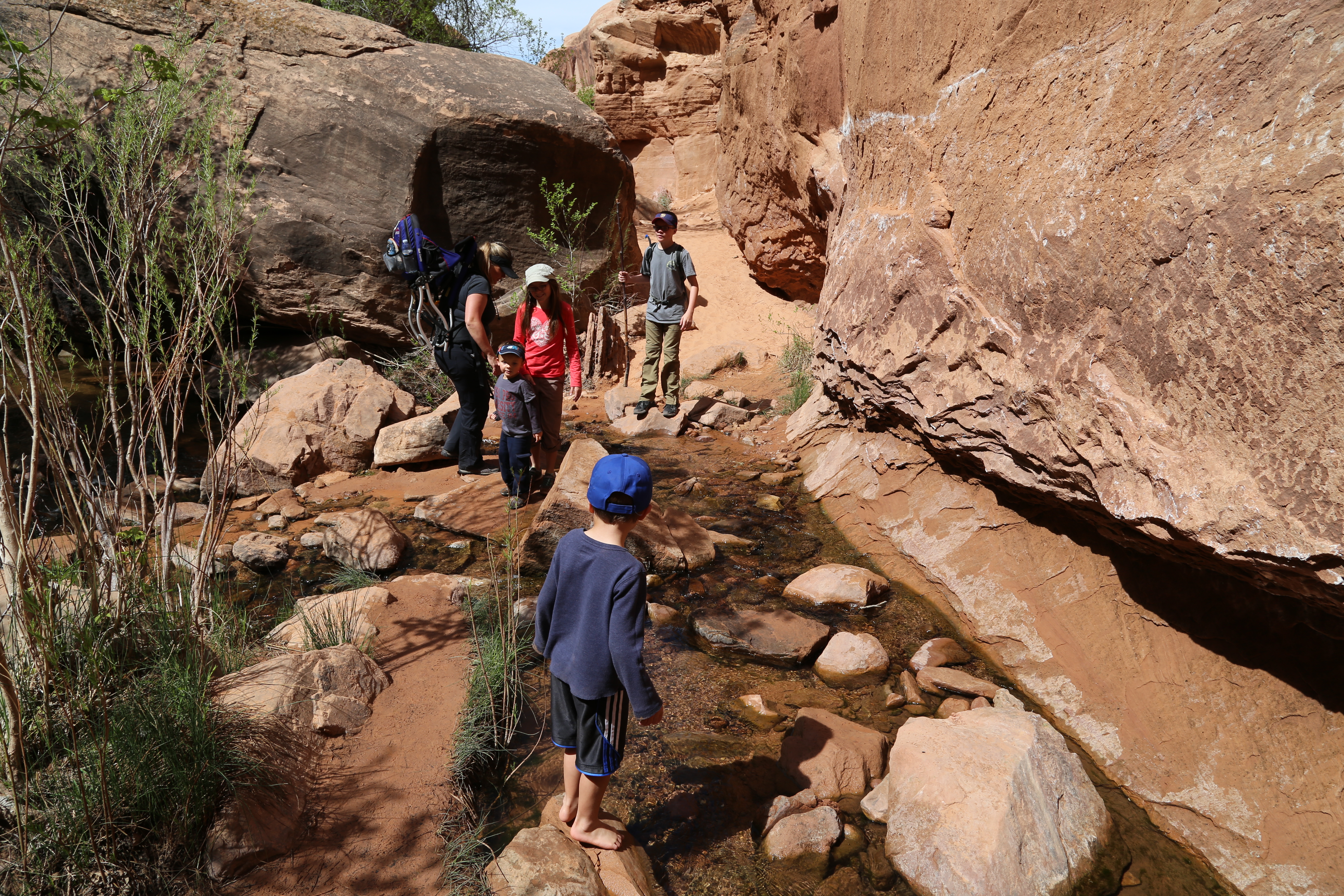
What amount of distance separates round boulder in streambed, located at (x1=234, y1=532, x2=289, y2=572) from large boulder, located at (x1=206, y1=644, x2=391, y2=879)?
61.9 inches

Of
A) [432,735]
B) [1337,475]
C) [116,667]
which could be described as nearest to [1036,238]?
[1337,475]

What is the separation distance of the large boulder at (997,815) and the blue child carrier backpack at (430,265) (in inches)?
151

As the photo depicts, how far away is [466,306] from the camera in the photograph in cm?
481

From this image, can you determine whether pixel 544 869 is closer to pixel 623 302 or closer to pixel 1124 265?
pixel 1124 265

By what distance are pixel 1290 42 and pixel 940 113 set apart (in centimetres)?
213

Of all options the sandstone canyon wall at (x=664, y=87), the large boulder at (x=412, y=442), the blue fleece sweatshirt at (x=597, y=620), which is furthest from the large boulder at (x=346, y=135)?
the sandstone canyon wall at (x=664, y=87)

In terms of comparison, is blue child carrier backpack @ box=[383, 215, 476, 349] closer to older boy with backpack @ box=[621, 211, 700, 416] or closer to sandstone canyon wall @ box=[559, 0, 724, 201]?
→ older boy with backpack @ box=[621, 211, 700, 416]

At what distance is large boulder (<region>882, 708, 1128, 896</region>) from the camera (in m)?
2.24

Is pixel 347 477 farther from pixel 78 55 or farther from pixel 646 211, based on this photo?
pixel 646 211

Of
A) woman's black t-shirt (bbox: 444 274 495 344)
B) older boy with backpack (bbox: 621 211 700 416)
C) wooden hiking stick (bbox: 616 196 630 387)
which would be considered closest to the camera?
woman's black t-shirt (bbox: 444 274 495 344)

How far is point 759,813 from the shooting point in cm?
255

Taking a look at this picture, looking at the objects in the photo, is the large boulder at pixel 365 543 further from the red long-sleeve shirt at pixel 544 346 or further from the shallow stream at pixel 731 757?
the shallow stream at pixel 731 757

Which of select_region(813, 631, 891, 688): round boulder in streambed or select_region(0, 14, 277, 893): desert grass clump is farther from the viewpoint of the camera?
select_region(813, 631, 891, 688): round boulder in streambed

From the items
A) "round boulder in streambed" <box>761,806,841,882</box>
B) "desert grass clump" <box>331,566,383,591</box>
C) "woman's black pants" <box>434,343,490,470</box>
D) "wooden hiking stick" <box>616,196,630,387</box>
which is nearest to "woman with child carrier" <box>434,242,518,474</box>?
"woman's black pants" <box>434,343,490,470</box>
